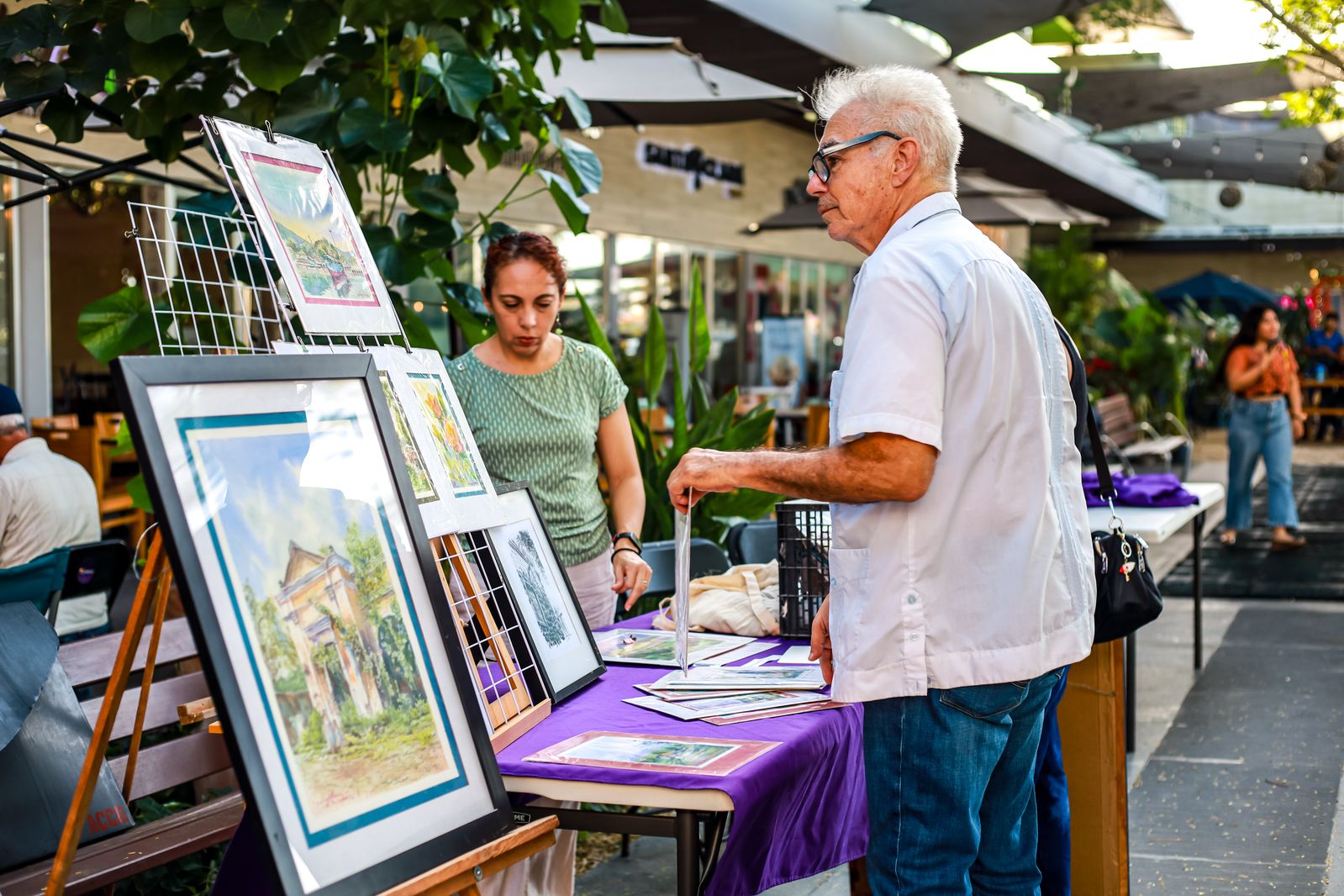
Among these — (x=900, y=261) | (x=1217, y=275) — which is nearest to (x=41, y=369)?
(x=900, y=261)

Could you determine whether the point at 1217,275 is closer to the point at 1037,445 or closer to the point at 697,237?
the point at 697,237

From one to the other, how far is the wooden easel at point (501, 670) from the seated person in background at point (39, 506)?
9.93 ft

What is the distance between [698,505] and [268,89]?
2.35 m

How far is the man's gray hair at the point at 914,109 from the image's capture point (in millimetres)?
2027

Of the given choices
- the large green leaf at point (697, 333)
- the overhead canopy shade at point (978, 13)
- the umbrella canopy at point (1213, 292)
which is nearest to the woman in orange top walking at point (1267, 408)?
the overhead canopy shade at point (978, 13)

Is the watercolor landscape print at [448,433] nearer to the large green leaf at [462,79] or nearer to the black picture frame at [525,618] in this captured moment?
the black picture frame at [525,618]

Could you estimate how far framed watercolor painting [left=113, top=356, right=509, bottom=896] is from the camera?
1.60 metres

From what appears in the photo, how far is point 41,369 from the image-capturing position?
27.1ft

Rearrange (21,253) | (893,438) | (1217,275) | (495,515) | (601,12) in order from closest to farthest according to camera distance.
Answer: (893,438) < (495,515) < (601,12) < (21,253) < (1217,275)

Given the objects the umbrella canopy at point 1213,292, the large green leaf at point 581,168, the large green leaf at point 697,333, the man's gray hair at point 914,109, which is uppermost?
the umbrella canopy at point 1213,292

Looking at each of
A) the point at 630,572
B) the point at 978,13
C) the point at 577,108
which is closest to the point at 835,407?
the point at 630,572

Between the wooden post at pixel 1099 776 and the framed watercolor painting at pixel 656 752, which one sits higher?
the framed watercolor painting at pixel 656 752

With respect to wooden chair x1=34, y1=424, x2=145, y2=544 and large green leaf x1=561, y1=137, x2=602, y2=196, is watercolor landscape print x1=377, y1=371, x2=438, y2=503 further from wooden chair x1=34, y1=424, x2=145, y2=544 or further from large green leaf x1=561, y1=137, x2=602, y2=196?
wooden chair x1=34, y1=424, x2=145, y2=544

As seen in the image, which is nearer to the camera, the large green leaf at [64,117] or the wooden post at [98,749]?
the wooden post at [98,749]
